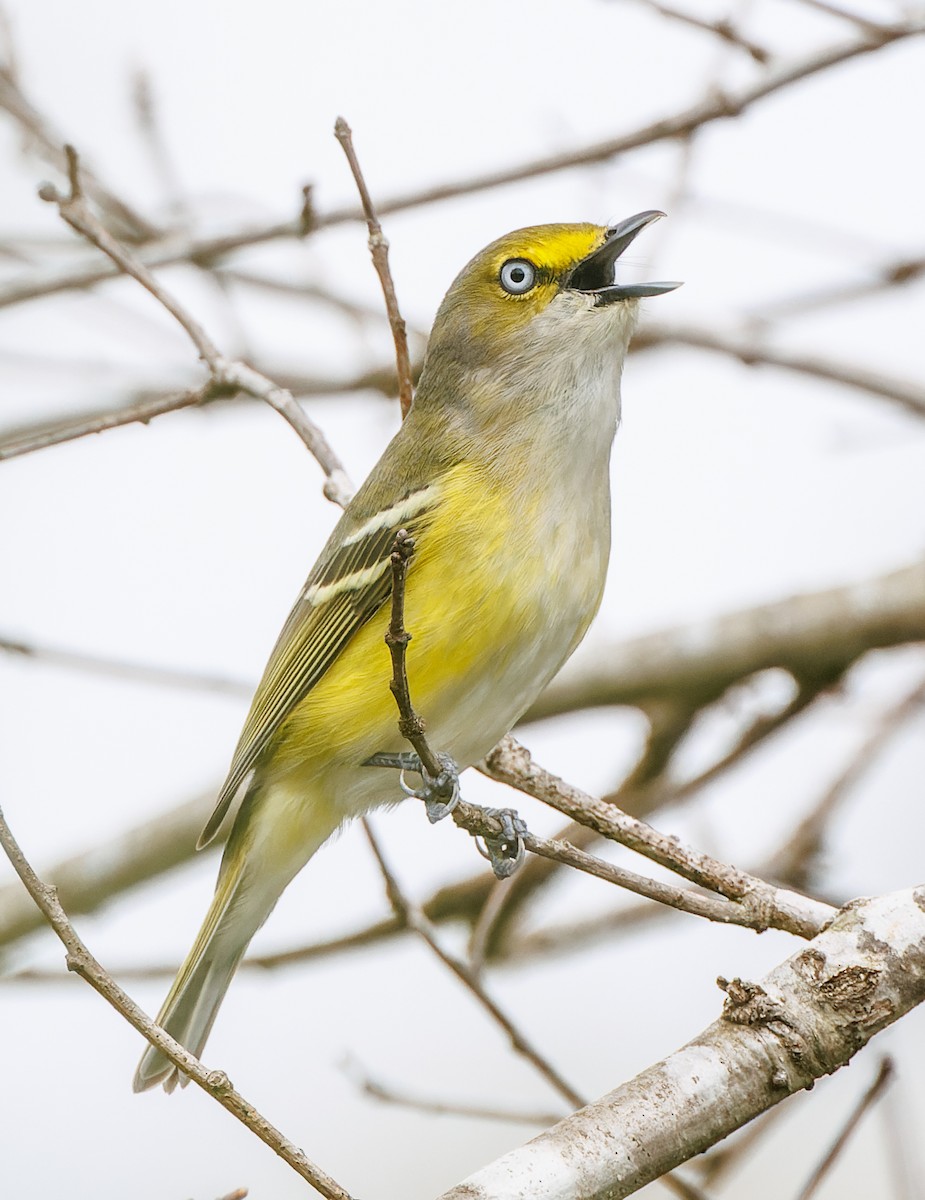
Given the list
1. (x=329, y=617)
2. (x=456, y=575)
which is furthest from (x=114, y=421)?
(x=456, y=575)

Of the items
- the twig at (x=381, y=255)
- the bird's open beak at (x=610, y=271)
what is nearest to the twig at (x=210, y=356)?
the twig at (x=381, y=255)

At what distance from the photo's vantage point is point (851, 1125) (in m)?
2.61

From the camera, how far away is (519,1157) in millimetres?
2061

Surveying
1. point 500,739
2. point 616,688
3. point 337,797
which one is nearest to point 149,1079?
point 337,797

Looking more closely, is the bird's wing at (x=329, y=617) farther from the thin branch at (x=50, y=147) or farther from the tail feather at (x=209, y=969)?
the thin branch at (x=50, y=147)

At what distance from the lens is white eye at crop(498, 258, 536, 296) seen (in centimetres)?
395

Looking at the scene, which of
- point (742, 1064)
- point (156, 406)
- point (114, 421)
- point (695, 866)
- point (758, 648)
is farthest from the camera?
point (758, 648)

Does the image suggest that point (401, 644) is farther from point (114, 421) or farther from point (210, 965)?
point (210, 965)

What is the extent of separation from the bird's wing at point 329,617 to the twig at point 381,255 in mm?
454

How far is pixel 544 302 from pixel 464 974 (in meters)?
1.84

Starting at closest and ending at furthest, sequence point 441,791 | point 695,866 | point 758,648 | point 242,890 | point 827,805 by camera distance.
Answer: point 695,866 → point 441,791 → point 242,890 → point 827,805 → point 758,648

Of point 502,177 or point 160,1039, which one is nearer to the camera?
point 160,1039

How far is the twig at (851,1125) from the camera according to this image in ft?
8.59

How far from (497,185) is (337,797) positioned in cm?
188
